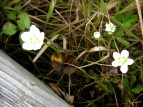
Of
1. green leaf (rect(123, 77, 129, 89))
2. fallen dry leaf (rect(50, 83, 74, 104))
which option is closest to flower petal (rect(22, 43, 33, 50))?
fallen dry leaf (rect(50, 83, 74, 104))

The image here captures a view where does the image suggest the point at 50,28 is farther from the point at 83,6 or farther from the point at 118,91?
the point at 118,91

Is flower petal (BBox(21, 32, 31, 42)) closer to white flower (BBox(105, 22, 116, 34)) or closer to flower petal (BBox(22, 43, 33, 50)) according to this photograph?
flower petal (BBox(22, 43, 33, 50))

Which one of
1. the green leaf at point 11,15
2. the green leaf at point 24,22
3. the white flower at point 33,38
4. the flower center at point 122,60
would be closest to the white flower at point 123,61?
the flower center at point 122,60

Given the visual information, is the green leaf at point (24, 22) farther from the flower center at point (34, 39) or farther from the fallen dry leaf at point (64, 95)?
the fallen dry leaf at point (64, 95)

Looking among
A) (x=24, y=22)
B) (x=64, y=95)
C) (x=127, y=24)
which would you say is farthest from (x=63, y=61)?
(x=127, y=24)

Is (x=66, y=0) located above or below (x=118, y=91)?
above

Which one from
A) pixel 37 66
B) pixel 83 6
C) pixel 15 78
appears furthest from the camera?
pixel 37 66

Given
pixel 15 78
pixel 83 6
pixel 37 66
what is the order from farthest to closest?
pixel 37 66 → pixel 83 6 → pixel 15 78

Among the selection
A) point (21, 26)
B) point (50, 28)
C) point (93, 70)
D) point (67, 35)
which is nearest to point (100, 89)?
point (93, 70)
